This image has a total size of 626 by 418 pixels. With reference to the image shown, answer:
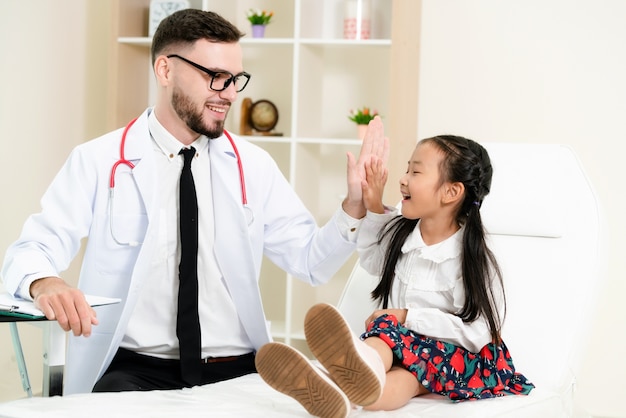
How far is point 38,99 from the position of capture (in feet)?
10.7

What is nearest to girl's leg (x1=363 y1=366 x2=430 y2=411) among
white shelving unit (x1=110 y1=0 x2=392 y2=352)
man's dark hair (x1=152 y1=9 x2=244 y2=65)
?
man's dark hair (x1=152 y1=9 x2=244 y2=65)

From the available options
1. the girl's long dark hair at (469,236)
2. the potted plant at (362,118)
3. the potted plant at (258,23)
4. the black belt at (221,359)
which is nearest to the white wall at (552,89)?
the potted plant at (362,118)

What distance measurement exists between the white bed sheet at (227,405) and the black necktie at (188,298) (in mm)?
136

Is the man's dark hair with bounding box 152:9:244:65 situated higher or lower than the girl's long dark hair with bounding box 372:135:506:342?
higher

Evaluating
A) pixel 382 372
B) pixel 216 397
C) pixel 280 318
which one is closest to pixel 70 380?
pixel 216 397

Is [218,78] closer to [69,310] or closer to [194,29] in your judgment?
[194,29]

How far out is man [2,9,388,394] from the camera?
6.29ft

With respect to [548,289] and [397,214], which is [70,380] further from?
[548,289]

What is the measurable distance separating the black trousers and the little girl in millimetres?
366

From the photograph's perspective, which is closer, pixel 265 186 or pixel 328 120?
pixel 265 186

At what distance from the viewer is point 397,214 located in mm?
1995

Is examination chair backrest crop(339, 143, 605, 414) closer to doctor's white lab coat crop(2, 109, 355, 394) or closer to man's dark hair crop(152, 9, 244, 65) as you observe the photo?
doctor's white lab coat crop(2, 109, 355, 394)

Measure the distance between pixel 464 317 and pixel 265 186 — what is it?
65cm

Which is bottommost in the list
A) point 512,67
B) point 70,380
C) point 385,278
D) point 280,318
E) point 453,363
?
point 280,318
